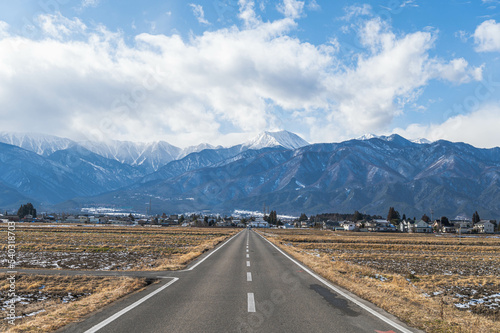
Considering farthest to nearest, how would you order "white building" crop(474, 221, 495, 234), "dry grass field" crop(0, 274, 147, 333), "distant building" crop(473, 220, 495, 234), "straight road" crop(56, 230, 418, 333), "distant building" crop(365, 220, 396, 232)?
"distant building" crop(365, 220, 396, 232) < "distant building" crop(473, 220, 495, 234) < "white building" crop(474, 221, 495, 234) < "dry grass field" crop(0, 274, 147, 333) < "straight road" crop(56, 230, 418, 333)

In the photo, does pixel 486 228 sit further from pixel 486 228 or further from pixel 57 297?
pixel 57 297

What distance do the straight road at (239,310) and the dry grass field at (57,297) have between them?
2.18 feet

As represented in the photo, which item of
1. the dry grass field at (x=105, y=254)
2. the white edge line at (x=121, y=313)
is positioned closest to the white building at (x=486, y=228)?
the dry grass field at (x=105, y=254)

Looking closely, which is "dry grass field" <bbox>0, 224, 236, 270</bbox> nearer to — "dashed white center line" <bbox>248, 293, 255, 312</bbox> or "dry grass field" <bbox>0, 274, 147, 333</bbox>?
"dry grass field" <bbox>0, 274, 147, 333</bbox>

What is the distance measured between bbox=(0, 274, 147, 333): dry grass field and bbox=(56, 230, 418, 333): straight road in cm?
66

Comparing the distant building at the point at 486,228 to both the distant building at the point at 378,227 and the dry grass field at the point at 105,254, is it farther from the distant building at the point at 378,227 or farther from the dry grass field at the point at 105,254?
the dry grass field at the point at 105,254

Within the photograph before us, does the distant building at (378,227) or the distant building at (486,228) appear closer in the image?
the distant building at (486,228)

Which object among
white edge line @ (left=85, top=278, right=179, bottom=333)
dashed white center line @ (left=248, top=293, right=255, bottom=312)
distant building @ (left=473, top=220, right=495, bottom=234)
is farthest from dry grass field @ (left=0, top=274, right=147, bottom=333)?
distant building @ (left=473, top=220, right=495, bottom=234)

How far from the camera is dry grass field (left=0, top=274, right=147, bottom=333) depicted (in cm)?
852

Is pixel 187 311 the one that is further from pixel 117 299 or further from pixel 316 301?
pixel 316 301

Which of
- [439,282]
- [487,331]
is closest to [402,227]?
[439,282]

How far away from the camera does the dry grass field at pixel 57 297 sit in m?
8.52

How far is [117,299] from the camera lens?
11289 millimetres

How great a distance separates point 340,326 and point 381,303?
3429 mm
